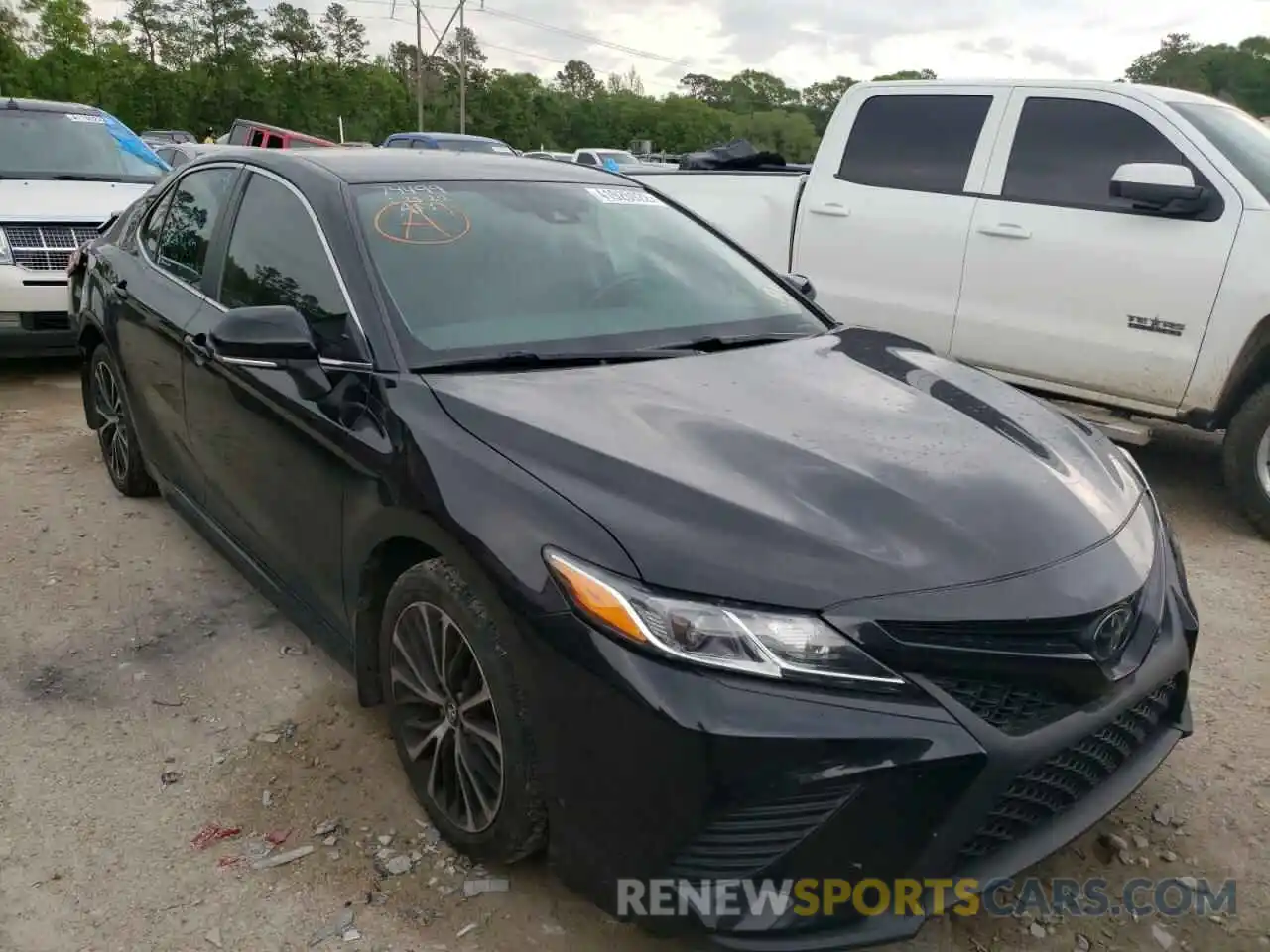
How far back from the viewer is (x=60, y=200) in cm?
723

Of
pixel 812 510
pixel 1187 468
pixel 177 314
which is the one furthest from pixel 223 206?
pixel 1187 468

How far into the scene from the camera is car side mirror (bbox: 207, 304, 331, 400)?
2701mm

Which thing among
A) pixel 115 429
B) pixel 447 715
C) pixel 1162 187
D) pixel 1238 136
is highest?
pixel 1238 136

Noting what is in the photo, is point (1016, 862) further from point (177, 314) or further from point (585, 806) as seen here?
point (177, 314)

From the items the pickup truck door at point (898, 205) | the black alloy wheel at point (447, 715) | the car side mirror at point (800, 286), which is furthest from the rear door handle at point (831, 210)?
the black alloy wheel at point (447, 715)

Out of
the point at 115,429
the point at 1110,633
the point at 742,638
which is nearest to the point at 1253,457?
the point at 1110,633

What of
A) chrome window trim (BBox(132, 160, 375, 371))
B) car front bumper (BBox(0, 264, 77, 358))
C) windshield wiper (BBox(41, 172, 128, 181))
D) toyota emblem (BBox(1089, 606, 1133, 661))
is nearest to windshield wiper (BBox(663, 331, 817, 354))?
chrome window trim (BBox(132, 160, 375, 371))

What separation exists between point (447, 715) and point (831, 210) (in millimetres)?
4383

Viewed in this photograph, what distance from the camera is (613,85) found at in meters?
94.2

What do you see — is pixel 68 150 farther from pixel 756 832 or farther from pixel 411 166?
pixel 756 832

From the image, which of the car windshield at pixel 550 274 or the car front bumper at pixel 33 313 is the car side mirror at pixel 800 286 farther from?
the car front bumper at pixel 33 313

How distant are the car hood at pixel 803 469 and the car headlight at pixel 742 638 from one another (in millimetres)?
37

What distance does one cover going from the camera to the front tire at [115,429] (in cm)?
460

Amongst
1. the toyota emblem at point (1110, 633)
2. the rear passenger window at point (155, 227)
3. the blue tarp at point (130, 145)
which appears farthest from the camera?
the blue tarp at point (130, 145)
